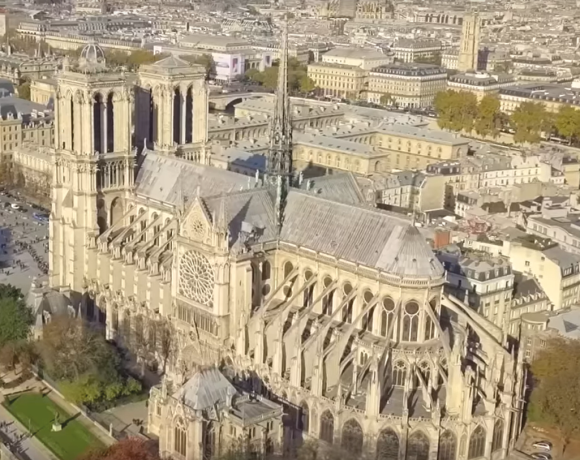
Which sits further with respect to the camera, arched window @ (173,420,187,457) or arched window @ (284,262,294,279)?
arched window @ (284,262,294,279)

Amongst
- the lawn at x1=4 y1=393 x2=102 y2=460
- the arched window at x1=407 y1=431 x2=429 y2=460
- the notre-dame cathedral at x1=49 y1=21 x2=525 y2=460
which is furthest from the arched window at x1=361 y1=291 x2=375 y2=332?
the lawn at x1=4 y1=393 x2=102 y2=460

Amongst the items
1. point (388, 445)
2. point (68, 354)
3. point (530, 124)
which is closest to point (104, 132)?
point (68, 354)

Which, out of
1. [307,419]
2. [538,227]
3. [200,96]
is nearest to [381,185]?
[538,227]

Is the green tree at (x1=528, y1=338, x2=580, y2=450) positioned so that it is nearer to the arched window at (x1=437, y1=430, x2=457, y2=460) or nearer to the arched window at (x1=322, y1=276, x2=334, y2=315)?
the arched window at (x1=437, y1=430, x2=457, y2=460)

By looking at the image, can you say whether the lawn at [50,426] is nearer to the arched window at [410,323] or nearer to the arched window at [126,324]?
the arched window at [126,324]

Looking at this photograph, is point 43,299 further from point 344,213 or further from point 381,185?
point 381,185
